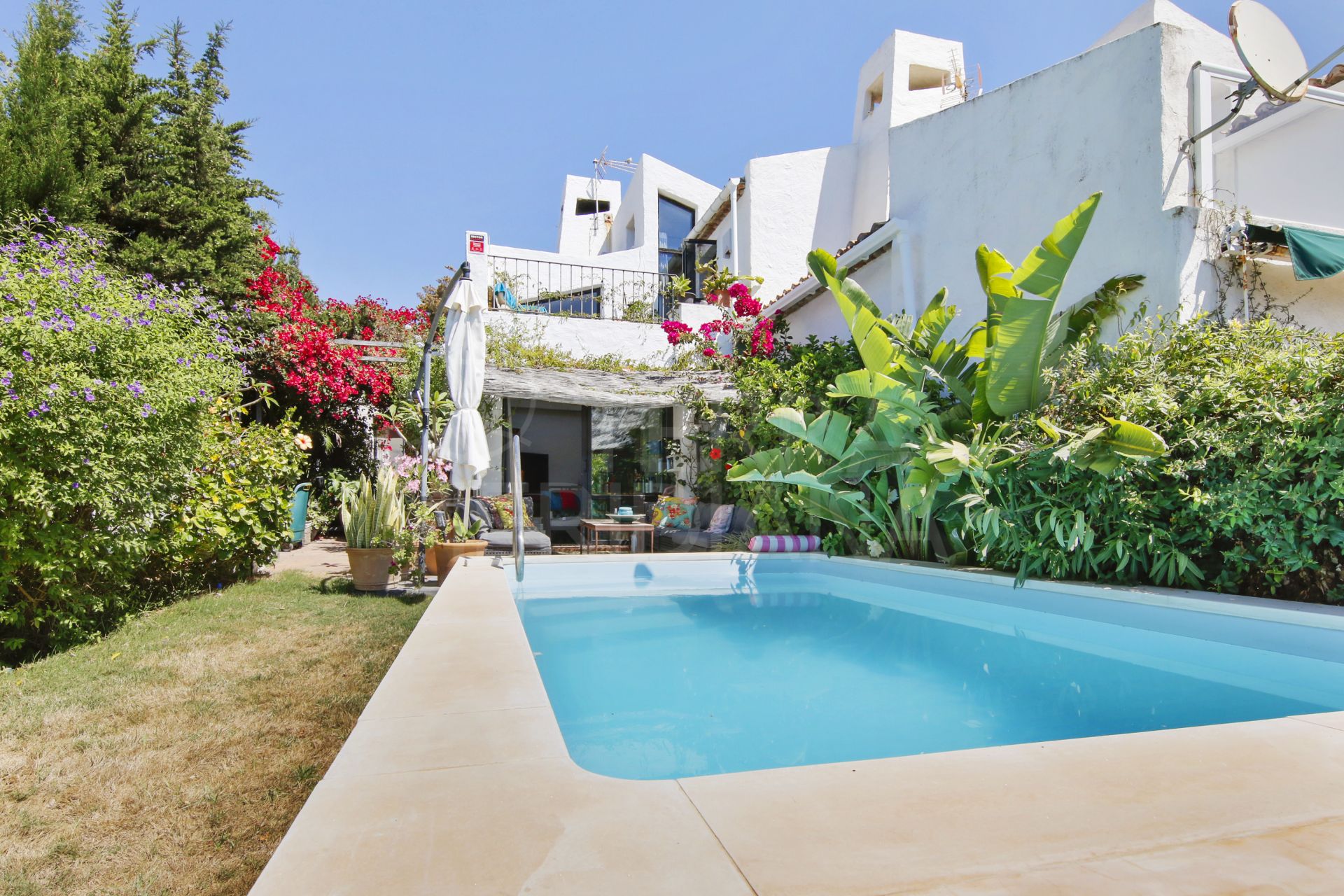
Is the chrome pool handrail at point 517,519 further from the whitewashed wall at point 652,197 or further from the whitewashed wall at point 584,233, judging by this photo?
the whitewashed wall at point 584,233

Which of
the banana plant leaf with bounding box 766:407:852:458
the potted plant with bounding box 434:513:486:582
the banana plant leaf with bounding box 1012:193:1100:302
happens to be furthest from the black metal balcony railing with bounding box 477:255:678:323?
the banana plant leaf with bounding box 1012:193:1100:302

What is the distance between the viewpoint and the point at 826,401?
33.9ft

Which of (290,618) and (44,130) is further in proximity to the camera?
(44,130)

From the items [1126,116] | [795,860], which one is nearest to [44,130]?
[795,860]

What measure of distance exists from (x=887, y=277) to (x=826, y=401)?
331 centimetres

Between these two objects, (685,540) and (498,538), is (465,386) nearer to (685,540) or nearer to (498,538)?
(498,538)

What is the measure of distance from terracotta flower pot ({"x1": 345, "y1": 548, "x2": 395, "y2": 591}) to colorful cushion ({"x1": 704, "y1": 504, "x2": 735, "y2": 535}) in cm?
480

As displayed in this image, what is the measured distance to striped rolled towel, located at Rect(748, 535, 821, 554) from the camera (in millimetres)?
9281

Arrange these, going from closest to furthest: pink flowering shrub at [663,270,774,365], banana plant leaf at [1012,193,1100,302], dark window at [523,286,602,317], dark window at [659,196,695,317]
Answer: banana plant leaf at [1012,193,1100,302]
pink flowering shrub at [663,270,774,365]
dark window at [523,286,602,317]
dark window at [659,196,695,317]

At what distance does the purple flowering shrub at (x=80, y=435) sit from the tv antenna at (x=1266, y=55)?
34.4 feet

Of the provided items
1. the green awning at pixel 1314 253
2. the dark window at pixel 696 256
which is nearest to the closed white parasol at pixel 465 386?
the green awning at pixel 1314 253

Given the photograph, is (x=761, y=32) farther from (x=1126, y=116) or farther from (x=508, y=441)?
(x=508, y=441)

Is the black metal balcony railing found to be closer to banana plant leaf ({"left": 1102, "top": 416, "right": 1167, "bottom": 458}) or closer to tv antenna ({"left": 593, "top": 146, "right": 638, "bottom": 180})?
banana plant leaf ({"left": 1102, "top": 416, "right": 1167, "bottom": 458})

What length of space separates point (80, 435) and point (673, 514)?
8.20 metres
